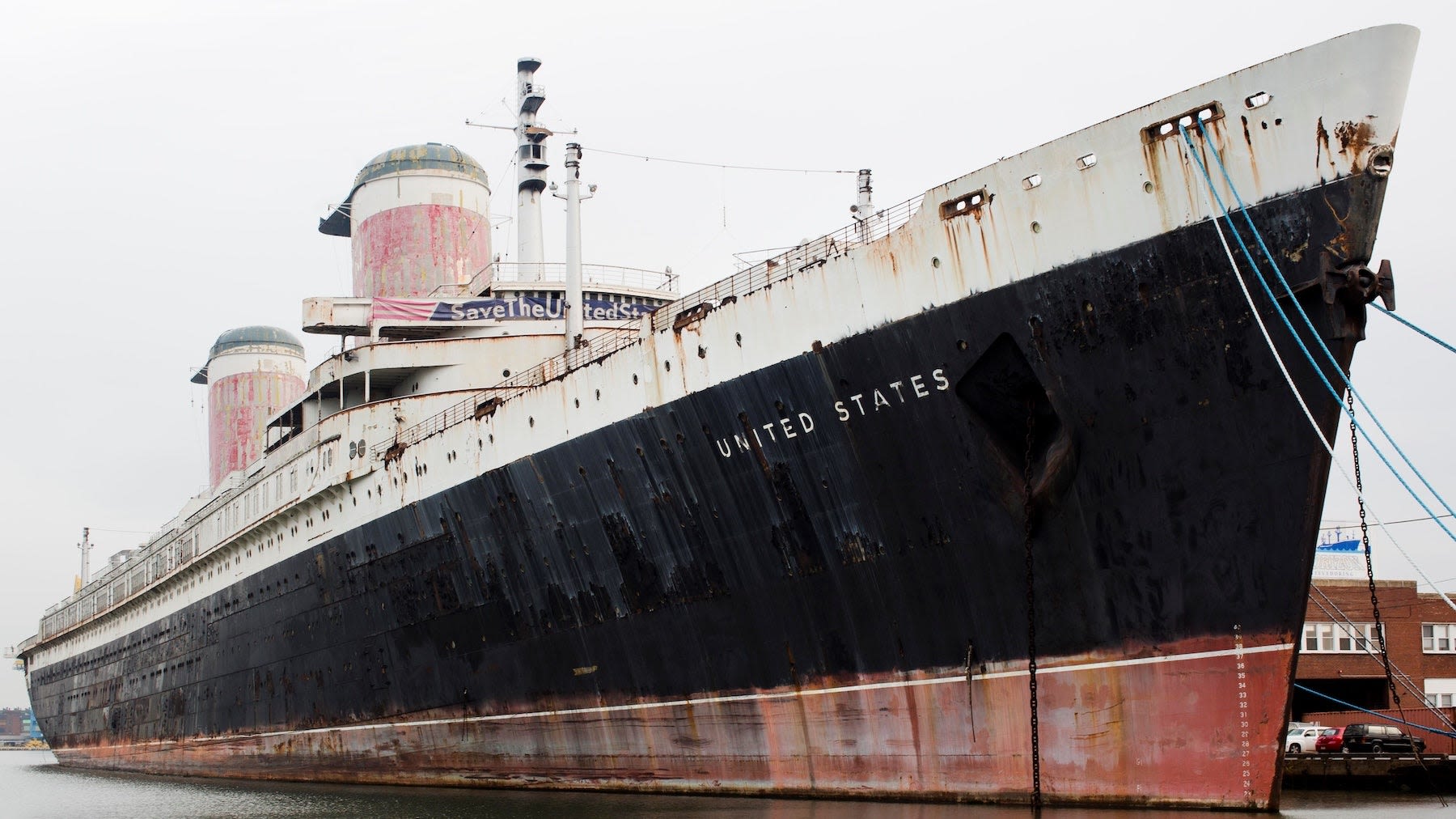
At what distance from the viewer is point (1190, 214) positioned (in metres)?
12.1

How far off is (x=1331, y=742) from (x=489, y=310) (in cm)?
1770

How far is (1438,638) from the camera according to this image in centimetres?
3194

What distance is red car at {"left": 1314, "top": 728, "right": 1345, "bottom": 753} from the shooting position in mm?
22531

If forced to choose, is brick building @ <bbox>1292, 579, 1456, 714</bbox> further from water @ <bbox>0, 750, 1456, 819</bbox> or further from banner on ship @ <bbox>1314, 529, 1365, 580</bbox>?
water @ <bbox>0, 750, 1456, 819</bbox>

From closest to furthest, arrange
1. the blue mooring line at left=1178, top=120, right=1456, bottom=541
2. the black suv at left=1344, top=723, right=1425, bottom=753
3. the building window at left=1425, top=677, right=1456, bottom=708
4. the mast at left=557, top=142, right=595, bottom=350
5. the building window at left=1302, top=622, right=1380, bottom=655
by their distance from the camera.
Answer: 1. the blue mooring line at left=1178, top=120, right=1456, bottom=541
2. the mast at left=557, top=142, right=595, bottom=350
3. the black suv at left=1344, top=723, right=1425, bottom=753
4. the building window at left=1425, top=677, right=1456, bottom=708
5. the building window at left=1302, top=622, right=1380, bottom=655

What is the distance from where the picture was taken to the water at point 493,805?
43.7 feet

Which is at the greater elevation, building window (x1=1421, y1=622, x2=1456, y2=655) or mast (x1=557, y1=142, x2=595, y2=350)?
mast (x1=557, y1=142, x2=595, y2=350)

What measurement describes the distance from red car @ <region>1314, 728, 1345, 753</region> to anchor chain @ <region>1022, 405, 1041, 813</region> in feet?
40.8

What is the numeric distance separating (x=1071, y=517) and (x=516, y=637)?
9815 millimetres

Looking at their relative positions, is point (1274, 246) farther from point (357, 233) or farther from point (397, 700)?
point (357, 233)

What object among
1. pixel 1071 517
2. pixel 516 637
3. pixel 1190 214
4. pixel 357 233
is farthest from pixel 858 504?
pixel 357 233

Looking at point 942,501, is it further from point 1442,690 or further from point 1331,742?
point 1442,690

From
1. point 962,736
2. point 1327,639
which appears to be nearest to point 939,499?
point 962,736

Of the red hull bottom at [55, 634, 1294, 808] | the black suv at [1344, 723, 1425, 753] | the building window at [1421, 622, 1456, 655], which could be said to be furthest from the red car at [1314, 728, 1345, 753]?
the red hull bottom at [55, 634, 1294, 808]
